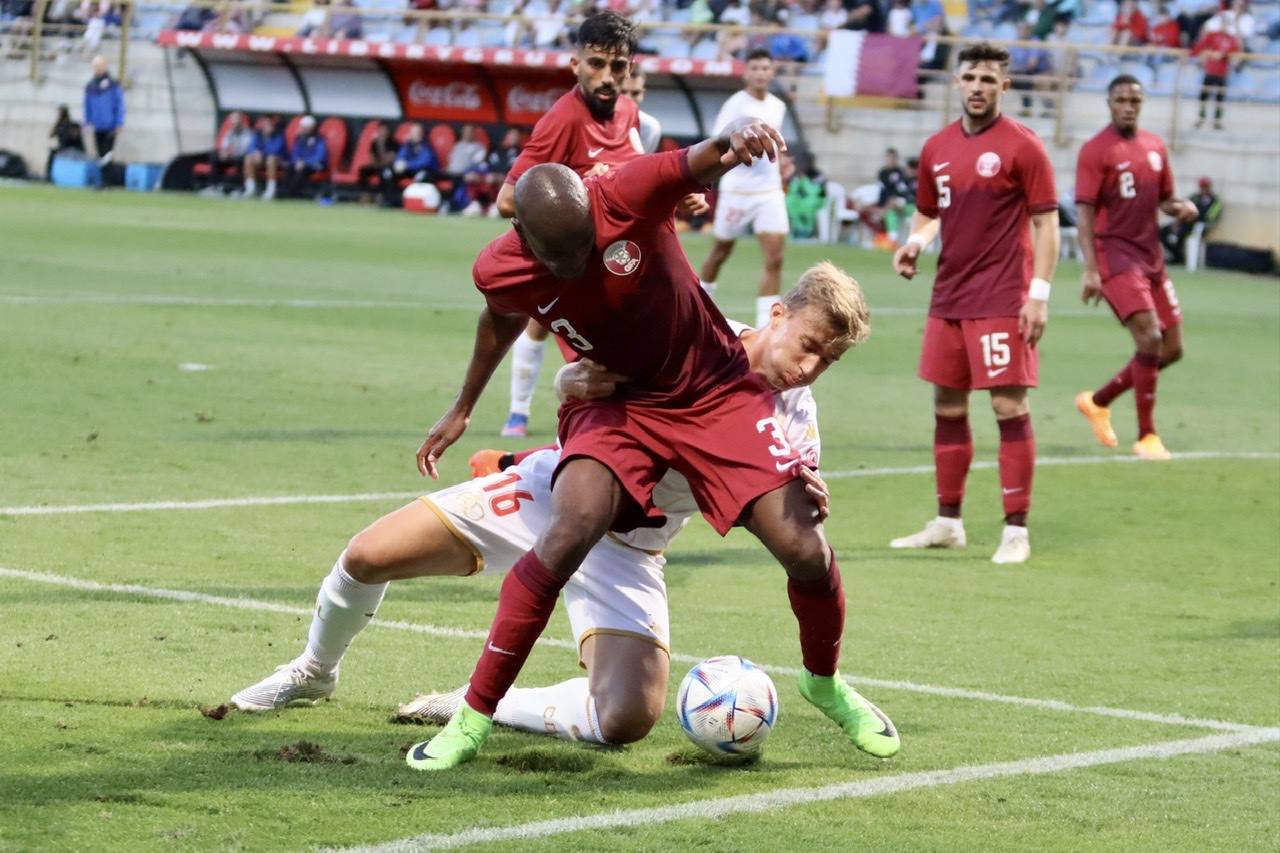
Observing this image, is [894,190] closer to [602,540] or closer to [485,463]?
[485,463]

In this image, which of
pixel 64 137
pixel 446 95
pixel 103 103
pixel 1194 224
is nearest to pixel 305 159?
pixel 446 95

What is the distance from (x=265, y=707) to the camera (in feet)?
17.6

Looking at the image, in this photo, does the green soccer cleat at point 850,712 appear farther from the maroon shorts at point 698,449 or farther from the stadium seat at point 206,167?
the stadium seat at point 206,167

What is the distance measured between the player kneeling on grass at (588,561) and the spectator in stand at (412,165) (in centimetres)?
3327

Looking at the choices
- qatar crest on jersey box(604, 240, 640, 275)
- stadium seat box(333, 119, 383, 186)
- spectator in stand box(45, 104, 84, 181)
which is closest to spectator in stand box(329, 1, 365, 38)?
stadium seat box(333, 119, 383, 186)

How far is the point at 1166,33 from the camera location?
32.4 metres

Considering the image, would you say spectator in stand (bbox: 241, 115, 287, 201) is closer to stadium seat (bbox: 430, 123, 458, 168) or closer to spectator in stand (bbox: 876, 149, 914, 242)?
stadium seat (bbox: 430, 123, 458, 168)

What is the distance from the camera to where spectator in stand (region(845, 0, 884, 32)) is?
34.7 metres

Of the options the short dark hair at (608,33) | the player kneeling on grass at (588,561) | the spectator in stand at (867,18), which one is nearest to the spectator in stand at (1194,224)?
the spectator in stand at (867,18)

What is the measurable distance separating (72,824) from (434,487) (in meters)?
5.65

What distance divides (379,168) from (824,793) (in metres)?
34.9

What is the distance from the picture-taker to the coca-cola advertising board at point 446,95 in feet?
131

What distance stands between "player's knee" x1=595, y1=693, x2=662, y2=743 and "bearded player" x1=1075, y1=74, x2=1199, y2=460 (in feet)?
24.7

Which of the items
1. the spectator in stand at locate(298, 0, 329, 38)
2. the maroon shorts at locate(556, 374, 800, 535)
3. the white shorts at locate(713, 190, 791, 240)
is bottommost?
the spectator in stand at locate(298, 0, 329, 38)
